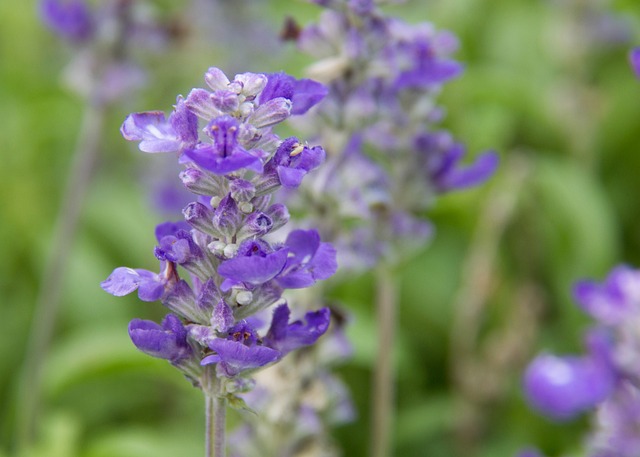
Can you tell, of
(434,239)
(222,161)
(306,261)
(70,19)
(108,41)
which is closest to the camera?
(222,161)

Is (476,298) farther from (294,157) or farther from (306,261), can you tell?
(294,157)

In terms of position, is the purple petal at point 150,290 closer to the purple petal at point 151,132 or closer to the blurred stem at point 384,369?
the purple petal at point 151,132

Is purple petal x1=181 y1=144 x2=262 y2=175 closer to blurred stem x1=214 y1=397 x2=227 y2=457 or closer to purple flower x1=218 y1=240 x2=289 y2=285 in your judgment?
purple flower x1=218 y1=240 x2=289 y2=285

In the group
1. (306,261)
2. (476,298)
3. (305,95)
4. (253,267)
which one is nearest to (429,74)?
(305,95)

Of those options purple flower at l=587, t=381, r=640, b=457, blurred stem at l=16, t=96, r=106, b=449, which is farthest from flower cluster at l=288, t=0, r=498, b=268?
blurred stem at l=16, t=96, r=106, b=449

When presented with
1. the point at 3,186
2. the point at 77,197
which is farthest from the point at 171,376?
the point at 3,186

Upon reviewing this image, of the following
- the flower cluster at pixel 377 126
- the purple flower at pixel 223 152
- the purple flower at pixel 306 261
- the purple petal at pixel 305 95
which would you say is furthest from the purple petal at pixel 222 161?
the flower cluster at pixel 377 126

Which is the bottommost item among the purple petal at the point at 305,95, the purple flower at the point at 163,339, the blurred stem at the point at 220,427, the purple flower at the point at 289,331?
the blurred stem at the point at 220,427
